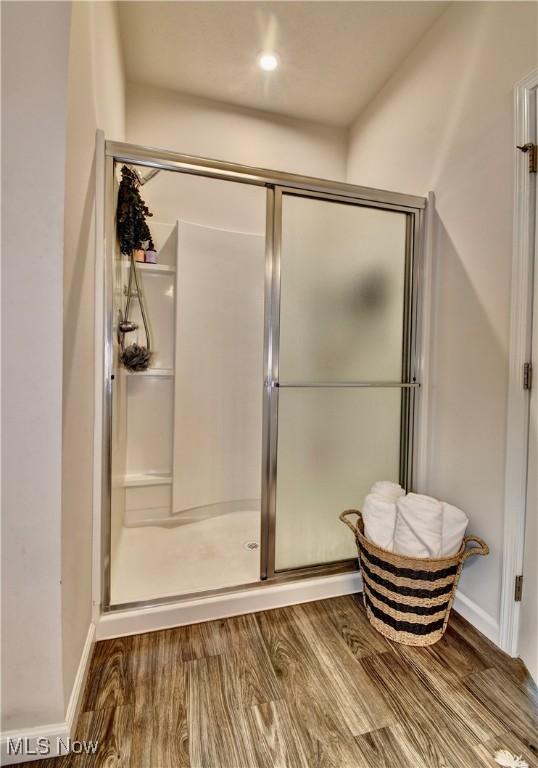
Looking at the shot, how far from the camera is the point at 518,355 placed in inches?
53.5

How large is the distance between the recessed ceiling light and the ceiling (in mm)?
33

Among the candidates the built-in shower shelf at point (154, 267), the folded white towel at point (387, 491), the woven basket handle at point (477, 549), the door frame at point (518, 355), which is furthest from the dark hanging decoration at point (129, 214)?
the woven basket handle at point (477, 549)

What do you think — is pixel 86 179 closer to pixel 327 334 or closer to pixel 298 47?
pixel 327 334

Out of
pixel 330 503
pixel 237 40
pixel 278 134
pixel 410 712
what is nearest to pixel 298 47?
pixel 237 40

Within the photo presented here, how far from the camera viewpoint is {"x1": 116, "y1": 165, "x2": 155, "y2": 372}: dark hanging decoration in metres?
1.74

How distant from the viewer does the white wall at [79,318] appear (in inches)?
39.4

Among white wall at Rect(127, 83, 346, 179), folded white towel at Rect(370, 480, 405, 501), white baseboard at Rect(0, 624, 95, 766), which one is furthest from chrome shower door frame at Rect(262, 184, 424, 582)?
white wall at Rect(127, 83, 346, 179)

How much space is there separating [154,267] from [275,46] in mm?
1385

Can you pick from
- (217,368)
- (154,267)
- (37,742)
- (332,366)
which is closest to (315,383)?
(332,366)

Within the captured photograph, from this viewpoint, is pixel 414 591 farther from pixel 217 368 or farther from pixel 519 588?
pixel 217 368

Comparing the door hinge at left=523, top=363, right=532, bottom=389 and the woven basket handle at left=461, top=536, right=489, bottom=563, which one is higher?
the door hinge at left=523, top=363, right=532, bottom=389

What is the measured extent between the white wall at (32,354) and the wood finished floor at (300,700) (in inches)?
10.5

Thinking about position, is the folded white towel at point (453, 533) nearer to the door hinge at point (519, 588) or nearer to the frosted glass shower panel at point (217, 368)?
the door hinge at point (519, 588)

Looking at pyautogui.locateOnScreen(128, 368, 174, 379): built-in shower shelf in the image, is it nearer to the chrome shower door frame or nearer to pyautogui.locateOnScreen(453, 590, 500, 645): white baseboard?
the chrome shower door frame
